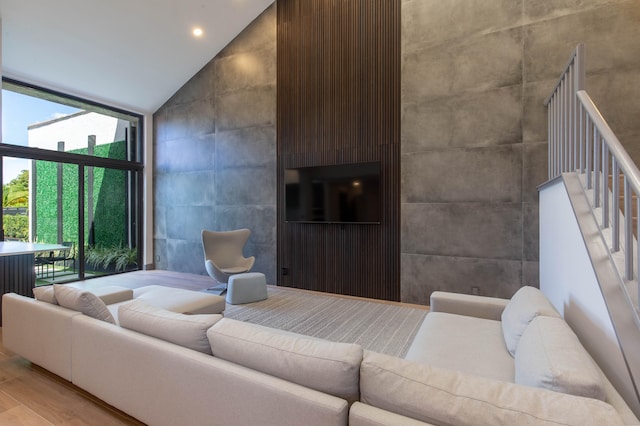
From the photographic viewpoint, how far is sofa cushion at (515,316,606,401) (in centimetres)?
105

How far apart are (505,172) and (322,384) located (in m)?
3.74

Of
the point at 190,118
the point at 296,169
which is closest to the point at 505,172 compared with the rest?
the point at 296,169

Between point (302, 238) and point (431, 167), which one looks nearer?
point (431, 167)

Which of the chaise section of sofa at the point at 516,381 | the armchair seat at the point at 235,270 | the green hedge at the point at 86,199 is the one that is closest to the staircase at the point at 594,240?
the chaise section of sofa at the point at 516,381

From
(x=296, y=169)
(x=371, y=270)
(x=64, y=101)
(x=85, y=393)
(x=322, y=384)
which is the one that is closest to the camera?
(x=322, y=384)

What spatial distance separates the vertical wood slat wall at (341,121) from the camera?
461cm

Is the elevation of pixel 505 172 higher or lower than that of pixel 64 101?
lower

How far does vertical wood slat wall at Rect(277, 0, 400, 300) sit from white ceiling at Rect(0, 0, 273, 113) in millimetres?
1284

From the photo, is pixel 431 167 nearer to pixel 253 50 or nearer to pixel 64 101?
pixel 253 50

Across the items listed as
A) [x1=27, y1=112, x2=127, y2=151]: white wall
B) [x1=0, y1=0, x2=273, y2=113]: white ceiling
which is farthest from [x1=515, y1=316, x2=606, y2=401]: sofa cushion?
[x1=27, y1=112, x2=127, y2=151]: white wall

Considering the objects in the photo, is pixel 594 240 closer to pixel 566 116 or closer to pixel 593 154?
pixel 593 154

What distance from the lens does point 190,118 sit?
6559mm

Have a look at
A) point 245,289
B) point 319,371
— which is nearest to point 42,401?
point 319,371

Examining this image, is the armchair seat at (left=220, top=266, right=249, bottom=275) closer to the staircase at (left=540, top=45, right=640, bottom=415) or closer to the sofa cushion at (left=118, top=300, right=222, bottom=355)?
the sofa cushion at (left=118, top=300, right=222, bottom=355)
